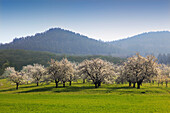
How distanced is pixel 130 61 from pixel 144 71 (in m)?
9.40

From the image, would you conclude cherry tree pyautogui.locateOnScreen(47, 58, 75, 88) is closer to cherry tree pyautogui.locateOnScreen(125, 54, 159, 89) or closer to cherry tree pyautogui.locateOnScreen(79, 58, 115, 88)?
cherry tree pyautogui.locateOnScreen(79, 58, 115, 88)

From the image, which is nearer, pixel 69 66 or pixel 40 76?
pixel 69 66

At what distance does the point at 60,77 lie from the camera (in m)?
82.9

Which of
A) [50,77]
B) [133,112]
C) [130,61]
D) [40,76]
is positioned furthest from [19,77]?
[133,112]

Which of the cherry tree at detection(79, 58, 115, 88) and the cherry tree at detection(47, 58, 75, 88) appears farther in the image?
the cherry tree at detection(47, 58, 75, 88)

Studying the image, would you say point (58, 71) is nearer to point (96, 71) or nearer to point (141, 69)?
point (96, 71)

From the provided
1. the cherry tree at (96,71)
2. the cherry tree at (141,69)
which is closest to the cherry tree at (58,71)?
the cherry tree at (96,71)

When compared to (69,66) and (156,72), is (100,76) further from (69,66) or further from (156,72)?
(156,72)

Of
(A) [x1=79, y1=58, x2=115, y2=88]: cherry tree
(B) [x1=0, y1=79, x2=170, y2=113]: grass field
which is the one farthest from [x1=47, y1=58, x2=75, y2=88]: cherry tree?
(B) [x1=0, y1=79, x2=170, y2=113]: grass field

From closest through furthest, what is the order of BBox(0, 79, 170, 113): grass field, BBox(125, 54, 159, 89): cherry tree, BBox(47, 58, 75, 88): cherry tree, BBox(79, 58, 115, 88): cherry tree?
BBox(0, 79, 170, 113): grass field < BBox(125, 54, 159, 89): cherry tree < BBox(79, 58, 115, 88): cherry tree < BBox(47, 58, 75, 88): cherry tree

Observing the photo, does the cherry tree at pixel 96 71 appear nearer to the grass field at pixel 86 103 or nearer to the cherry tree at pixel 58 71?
the cherry tree at pixel 58 71

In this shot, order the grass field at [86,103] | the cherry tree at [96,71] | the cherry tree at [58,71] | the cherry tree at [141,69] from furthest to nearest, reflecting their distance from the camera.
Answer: the cherry tree at [58,71]
the cherry tree at [96,71]
the cherry tree at [141,69]
the grass field at [86,103]

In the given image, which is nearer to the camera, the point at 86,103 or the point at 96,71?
the point at 86,103

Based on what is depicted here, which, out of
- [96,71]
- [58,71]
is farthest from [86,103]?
[58,71]
